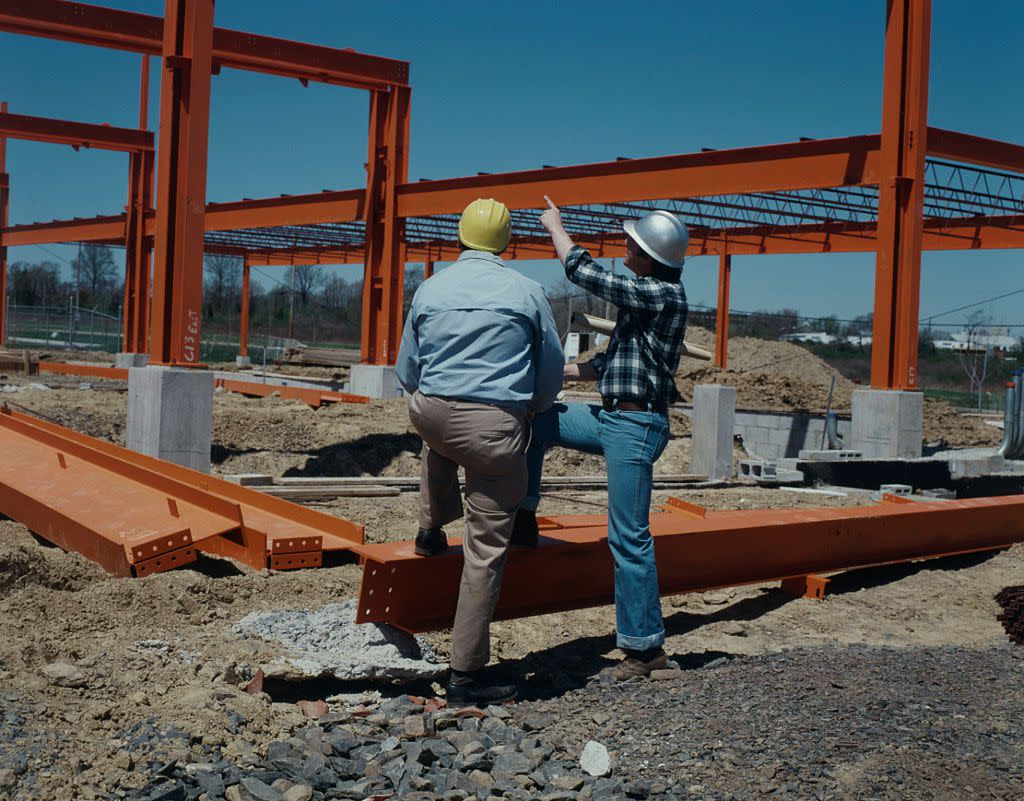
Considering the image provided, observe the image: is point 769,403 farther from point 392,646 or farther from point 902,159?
point 392,646

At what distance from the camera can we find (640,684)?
4.02 metres

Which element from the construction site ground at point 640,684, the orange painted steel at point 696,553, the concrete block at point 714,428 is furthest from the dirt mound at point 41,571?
the concrete block at point 714,428

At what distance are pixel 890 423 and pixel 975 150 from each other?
15.6 feet

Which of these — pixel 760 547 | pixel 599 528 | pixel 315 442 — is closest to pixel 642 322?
pixel 599 528

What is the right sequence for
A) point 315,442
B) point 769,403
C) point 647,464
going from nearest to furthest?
1. point 647,464
2. point 315,442
3. point 769,403

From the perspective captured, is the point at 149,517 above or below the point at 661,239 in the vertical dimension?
below

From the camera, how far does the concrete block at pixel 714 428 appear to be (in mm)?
12781

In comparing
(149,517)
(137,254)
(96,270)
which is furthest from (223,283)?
(149,517)

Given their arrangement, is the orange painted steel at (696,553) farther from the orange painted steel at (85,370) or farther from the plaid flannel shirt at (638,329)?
the orange painted steel at (85,370)

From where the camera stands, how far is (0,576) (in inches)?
181

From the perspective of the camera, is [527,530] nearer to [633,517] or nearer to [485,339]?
[633,517]

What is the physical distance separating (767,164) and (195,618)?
1199cm

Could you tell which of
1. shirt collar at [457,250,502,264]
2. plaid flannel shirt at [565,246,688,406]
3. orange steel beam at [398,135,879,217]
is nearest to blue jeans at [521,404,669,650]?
plaid flannel shirt at [565,246,688,406]

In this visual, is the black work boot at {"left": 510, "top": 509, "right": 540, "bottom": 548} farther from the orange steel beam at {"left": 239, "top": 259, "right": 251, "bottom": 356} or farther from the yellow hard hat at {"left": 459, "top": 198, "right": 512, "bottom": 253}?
the orange steel beam at {"left": 239, "top": 259, "right": 251, "bottom": 356}
